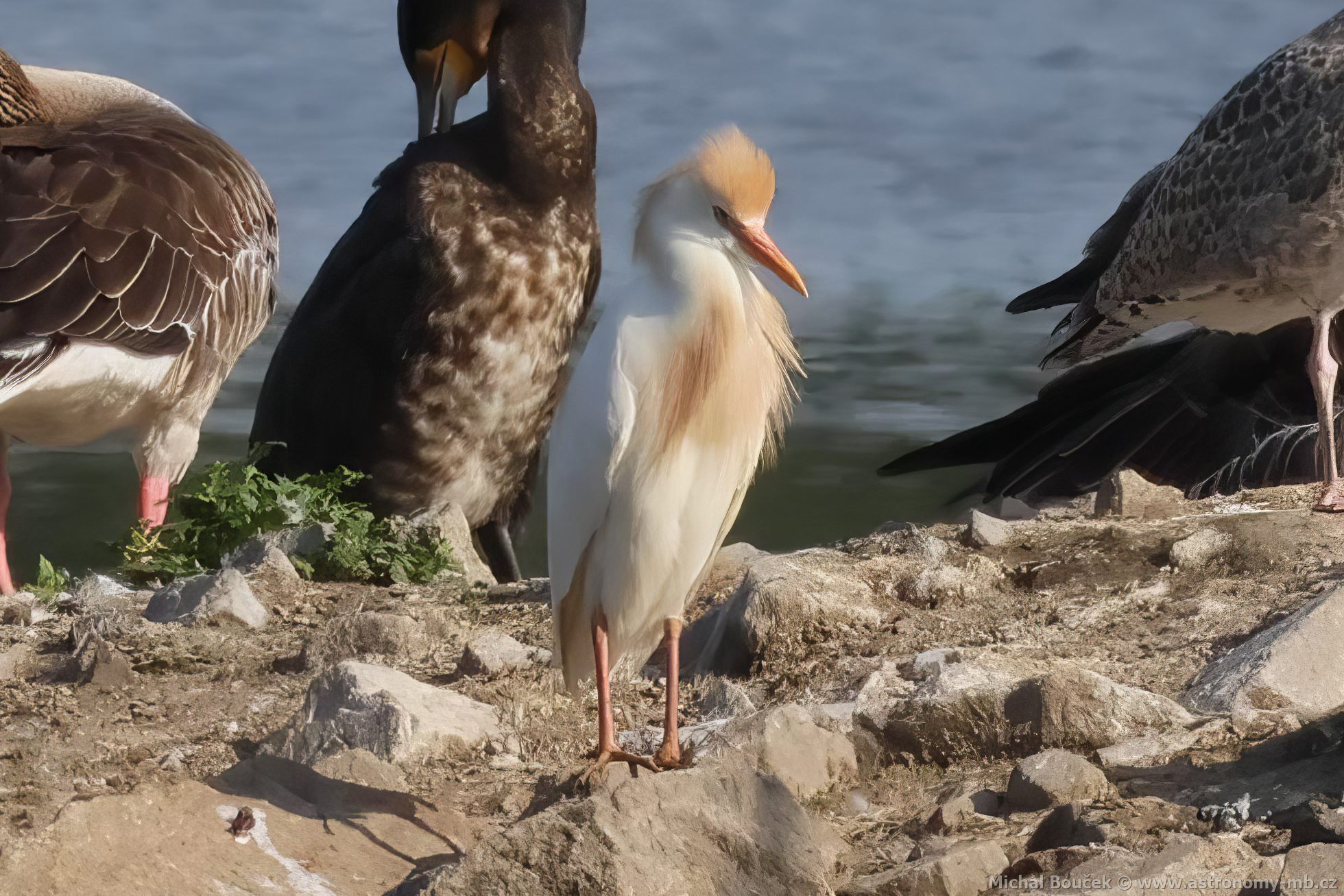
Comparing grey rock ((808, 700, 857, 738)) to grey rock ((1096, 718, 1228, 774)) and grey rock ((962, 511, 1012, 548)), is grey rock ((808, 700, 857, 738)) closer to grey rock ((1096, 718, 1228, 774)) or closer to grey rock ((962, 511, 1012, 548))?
grey rock ((1096, 718, 1228, 774))

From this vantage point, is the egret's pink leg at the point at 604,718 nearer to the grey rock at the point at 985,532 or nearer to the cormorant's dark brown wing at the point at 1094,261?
the grey rock at the point at 985,532

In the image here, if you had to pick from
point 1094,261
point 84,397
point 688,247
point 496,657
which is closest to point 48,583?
point 84,397

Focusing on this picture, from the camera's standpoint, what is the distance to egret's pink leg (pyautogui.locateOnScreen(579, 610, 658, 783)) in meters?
3.13

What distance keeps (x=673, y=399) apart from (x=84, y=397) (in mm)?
3207

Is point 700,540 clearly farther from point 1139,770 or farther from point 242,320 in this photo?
point 242,320

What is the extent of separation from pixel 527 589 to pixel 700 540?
215 centimetres

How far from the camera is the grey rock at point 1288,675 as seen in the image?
143 inches

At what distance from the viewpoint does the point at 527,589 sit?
5.39 m

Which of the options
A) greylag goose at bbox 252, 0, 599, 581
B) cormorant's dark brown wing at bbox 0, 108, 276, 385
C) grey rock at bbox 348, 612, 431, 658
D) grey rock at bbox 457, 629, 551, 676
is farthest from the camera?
greylag goose at bbox 252, 0, 599, 581

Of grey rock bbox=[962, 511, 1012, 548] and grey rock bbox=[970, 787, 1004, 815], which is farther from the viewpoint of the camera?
grey rock bbox=[962, 511, 1012, 548]

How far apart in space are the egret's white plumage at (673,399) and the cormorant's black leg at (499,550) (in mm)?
3943

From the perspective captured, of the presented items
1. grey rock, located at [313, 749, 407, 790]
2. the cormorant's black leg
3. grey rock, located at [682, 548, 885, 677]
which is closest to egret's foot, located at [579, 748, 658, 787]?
grey rock, located at [313, 749, 407, 790]

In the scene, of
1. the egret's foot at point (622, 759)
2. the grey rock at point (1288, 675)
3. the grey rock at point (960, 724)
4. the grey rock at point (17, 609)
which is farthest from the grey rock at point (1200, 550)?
the grey rock at point (17, 609)

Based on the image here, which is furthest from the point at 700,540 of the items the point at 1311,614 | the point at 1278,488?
the point at 1278,488
